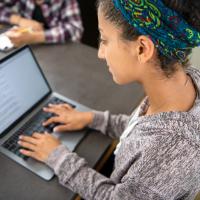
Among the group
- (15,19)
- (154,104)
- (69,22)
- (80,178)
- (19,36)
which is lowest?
(80,178)

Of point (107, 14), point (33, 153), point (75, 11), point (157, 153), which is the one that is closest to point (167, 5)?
point (107, 14)

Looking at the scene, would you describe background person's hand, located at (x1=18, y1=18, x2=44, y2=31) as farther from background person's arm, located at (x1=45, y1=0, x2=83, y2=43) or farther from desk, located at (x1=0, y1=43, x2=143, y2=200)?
desk, located at (x1=0, y1=43, x2=143, y2=200)

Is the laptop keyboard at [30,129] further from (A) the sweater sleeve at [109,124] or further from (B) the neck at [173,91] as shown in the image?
(B) the neck at [173,91]

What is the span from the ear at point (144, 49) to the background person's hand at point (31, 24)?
95 cm

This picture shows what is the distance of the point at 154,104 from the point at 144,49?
21cm

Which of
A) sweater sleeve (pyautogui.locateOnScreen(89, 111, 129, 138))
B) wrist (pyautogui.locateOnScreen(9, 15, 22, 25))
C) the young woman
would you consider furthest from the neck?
wrist (pyautogui.locateOnScreen(9, 15, 22, 25))

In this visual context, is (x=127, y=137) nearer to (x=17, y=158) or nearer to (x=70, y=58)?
(x=17, y=158)

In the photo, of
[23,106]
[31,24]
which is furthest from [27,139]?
[31,24]

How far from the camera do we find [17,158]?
2.81ft

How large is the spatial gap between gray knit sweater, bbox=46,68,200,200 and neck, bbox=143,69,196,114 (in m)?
0.02

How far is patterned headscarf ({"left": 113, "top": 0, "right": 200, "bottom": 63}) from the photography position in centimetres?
56

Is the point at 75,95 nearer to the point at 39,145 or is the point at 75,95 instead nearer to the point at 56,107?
the point at 56,107

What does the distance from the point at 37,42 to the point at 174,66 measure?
0.83 metres

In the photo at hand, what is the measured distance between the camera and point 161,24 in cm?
58
